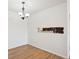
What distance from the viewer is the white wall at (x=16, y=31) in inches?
217

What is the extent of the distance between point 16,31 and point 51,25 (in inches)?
118

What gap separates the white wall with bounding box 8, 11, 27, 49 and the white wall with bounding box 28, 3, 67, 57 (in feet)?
3.05

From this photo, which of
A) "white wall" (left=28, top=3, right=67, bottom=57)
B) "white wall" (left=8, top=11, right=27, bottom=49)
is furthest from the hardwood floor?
"white wall" (left=8, top=11, right=27, bottom=49)

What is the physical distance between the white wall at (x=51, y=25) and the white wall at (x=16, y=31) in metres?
0.93

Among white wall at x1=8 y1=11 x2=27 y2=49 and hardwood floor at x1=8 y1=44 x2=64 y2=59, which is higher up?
white wall at x1=8 y1=11 x2=27 y2=49

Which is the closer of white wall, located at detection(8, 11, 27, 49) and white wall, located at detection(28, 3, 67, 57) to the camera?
white wall, located at detection(28, 3, 67, 57)

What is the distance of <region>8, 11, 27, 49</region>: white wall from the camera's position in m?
5.50

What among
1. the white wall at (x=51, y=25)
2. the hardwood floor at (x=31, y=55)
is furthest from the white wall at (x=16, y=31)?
the hardwood floor at (x=31, y=55)

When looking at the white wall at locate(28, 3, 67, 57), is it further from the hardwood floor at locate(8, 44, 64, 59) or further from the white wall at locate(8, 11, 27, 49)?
the white wall at locate(8, 11, 27, 49)

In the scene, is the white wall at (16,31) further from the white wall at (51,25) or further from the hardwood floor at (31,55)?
the hardwood floor at (31,55)

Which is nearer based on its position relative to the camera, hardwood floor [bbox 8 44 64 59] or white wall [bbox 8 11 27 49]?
hardwood floor [bbox 8 44 64 59]

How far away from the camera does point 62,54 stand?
3955mm
